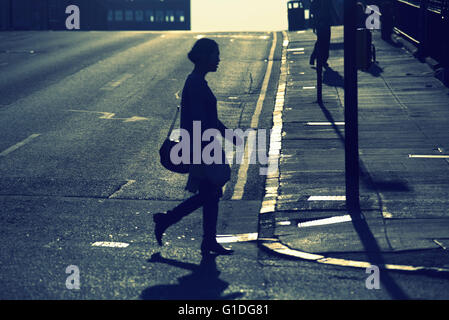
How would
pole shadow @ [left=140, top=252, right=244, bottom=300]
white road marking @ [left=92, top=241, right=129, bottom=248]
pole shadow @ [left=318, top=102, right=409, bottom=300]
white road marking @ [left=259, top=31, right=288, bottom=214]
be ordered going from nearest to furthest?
pole shadow @ [left=140, top=252, right=244, bottom=300] → pole shadow @ [left=318, top=102, right=409, bottom=300] → white road marking @ [left=92, top=241, right=129, bottom=248] → white road marking @ [left=259, top=31, right=288, bottom=214]

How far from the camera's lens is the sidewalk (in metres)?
8.23

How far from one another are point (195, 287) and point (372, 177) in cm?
479

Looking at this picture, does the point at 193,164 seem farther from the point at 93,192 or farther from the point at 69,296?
the point at 93,192

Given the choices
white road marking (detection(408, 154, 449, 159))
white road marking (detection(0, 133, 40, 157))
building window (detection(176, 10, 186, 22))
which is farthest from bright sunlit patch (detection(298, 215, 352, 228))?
building window (detection(176, 10, 186, 22))

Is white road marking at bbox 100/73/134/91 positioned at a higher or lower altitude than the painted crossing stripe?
higher

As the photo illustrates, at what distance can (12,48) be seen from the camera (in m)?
28.9

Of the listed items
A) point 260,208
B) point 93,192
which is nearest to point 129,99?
point 93,192

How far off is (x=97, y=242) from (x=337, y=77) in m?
13.0

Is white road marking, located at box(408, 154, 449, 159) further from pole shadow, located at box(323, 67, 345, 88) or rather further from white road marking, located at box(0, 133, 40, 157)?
pole shadow, located at box(323, 67, 345, 88)

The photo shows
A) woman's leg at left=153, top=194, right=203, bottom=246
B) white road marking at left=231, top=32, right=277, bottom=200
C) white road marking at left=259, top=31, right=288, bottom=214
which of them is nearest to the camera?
woman's leg at left=153, top=194, right=203, bottom=246

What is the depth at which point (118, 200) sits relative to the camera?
10.5 meters

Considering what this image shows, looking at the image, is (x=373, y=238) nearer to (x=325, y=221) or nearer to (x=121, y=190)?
(x=325, y=221)

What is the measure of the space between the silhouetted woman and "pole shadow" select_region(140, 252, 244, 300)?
0.45 metres

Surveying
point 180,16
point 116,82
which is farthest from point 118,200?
point 180,16
